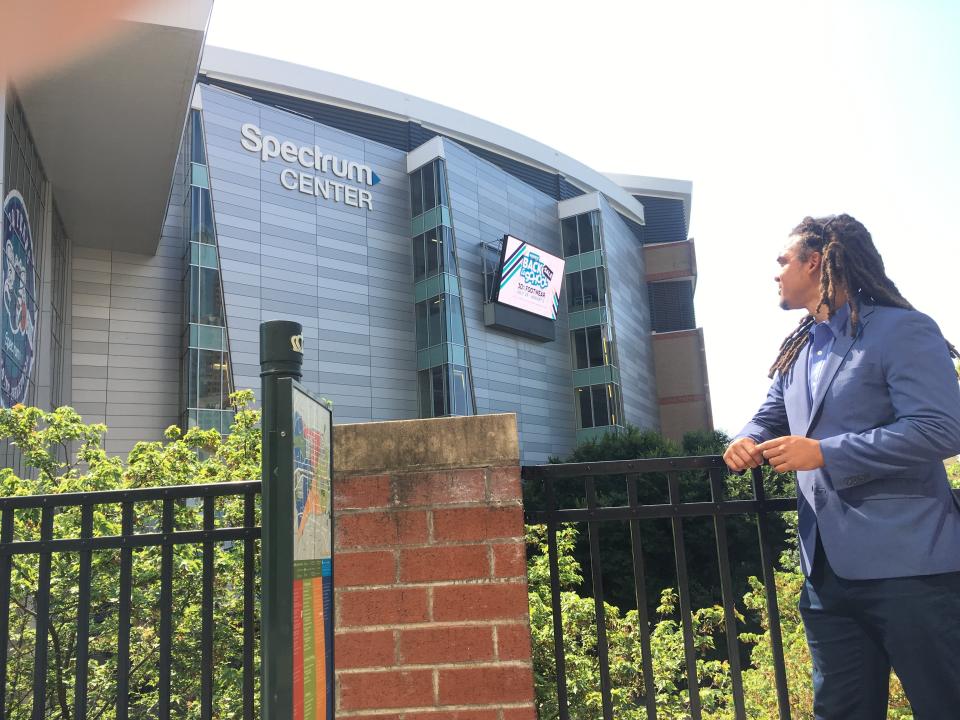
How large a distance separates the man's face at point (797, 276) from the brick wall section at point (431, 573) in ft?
3.36

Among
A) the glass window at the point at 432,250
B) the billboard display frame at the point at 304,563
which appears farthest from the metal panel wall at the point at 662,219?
the billboard display frame at the point at 304,563

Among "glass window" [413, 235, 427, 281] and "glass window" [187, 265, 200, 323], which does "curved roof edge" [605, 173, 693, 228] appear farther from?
"glass window" [187, 265, 200, 323]

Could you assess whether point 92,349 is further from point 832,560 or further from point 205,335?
point 832,560

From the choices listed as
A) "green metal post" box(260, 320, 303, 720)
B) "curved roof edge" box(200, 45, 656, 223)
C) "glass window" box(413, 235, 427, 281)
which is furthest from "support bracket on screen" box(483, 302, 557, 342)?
"green metal post" box(260, 320, 303, 720)

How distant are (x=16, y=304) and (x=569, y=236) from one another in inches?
1128

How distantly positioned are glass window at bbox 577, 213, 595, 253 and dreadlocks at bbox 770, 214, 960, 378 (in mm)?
35386

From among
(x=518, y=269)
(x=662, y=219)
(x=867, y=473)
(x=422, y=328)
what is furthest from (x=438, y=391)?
(x=867, y=473)

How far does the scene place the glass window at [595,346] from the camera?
3616cm

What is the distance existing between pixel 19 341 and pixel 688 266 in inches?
1511

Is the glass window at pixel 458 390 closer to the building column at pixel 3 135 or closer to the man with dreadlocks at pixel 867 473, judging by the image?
the building column at pixel 3 135

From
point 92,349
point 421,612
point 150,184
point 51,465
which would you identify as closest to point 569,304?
point 92,349

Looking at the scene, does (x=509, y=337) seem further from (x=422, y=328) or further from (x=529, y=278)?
(x=422, y=328)

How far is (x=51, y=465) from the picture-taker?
720 centimetres

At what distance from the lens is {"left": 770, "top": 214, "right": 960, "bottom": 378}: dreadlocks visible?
229cm
